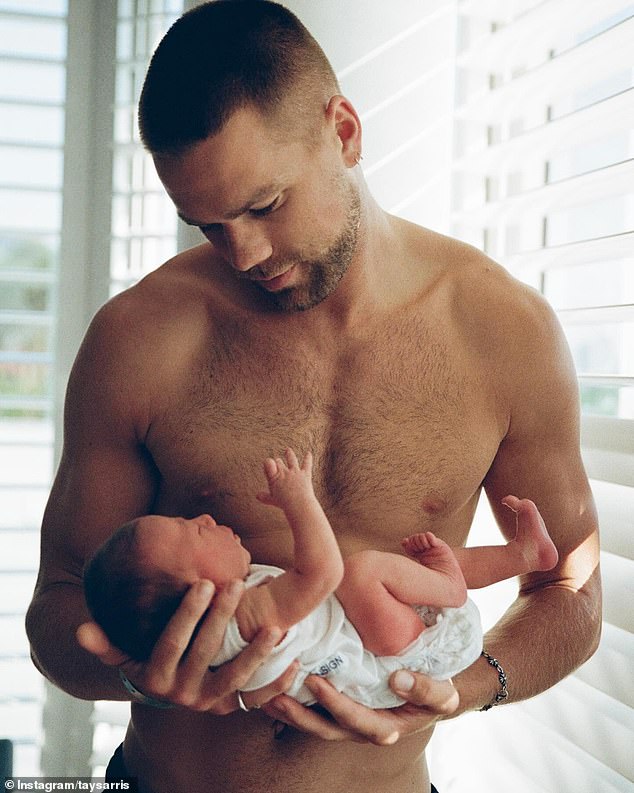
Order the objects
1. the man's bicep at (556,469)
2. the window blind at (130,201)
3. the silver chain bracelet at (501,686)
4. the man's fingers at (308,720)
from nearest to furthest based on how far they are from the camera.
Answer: the man's fingers at (308,720), the silver chain bracelet at (501,686), the man's bicep at (556,469), the window blind at (130,201)

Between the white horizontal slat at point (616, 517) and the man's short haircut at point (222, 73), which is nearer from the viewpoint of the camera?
the man's short haircut at point (222, 73)

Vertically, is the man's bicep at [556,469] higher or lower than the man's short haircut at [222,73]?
lower

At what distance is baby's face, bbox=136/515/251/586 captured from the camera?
1.09 m

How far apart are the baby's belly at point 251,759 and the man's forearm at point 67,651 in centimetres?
13

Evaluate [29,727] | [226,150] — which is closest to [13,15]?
[226,150]

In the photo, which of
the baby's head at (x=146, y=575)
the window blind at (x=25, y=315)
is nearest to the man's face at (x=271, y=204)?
the baby's head at (x=146, y=575)

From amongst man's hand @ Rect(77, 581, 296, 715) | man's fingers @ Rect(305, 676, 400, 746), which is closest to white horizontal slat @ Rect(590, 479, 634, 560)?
man's fingers @ Rect(305, 676, 400, 746)

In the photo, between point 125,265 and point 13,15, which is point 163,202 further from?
point 13,15

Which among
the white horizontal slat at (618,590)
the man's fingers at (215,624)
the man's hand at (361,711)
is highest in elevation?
the man's fingers at (215,624)

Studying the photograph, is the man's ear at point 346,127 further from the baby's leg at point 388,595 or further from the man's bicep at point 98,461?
the baby's leg at point 388,595

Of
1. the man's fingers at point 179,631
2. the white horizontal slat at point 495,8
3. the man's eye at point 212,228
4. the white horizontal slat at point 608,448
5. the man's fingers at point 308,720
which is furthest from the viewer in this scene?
the white horizontal slat at point 495,8

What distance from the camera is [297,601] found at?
108 centimetres

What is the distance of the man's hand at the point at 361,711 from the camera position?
1.12 m

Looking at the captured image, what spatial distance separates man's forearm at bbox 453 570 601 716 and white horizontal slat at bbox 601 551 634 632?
0.09m
